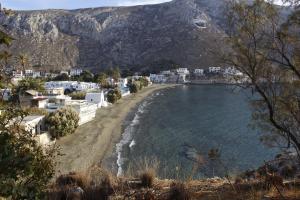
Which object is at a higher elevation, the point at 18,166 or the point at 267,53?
the point at 267,53

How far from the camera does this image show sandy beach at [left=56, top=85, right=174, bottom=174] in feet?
101

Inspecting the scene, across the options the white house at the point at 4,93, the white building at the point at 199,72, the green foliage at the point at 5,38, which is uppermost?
the green foliage at the point at 5,38

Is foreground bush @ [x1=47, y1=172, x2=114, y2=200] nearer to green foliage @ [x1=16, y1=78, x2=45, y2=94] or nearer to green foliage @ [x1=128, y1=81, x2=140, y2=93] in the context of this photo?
green foliage @ [x1=16, y1=78, x2=45, y2=94]

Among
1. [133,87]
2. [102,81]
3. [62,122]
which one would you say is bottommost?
[62,122]

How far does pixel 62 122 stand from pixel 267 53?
32.0 metres

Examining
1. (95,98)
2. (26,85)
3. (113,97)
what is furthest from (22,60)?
(113,97)

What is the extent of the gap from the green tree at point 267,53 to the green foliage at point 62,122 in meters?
30.1

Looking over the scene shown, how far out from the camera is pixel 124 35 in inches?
7234

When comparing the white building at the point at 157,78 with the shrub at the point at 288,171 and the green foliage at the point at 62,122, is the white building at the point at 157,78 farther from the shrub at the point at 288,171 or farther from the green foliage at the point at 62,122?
the shrub at the point at 288,171

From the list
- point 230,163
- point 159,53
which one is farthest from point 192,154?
point 159,53

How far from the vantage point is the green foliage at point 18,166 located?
405 centimetres

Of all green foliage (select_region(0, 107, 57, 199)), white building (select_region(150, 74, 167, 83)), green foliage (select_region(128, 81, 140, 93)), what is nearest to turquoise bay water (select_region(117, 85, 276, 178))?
green foliage (select_region(0, 107, 57, 199))

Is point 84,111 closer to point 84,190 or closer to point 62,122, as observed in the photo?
point 62,122

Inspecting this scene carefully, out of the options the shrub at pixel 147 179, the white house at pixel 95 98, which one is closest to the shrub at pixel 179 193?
the shrub at pixel 147 179
